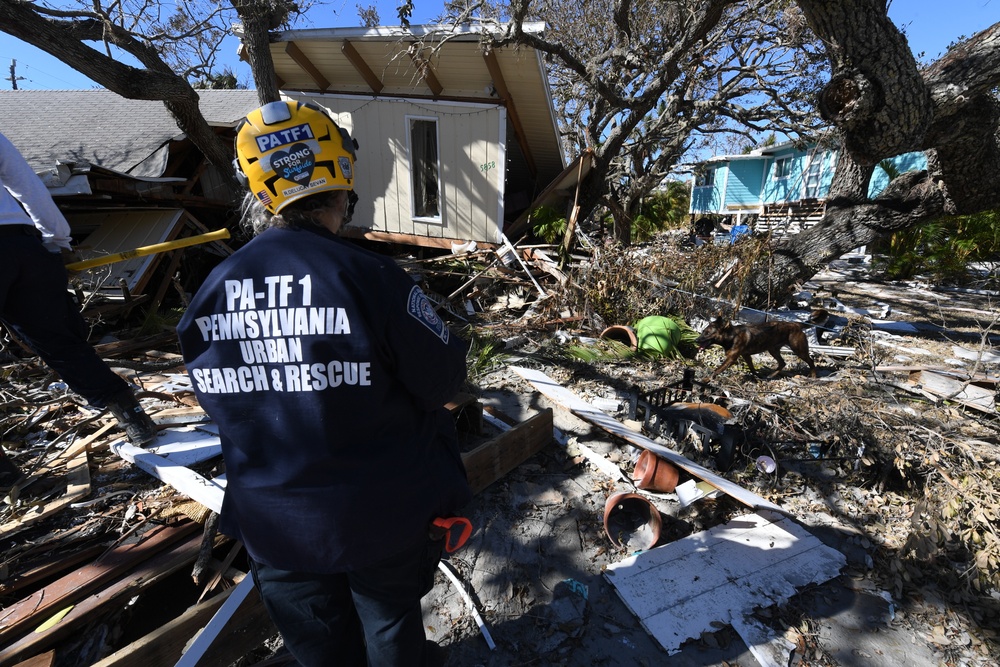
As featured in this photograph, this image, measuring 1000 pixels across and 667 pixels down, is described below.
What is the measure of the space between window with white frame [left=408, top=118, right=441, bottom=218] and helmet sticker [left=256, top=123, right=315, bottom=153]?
8.06m

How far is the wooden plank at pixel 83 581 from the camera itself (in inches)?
79.4

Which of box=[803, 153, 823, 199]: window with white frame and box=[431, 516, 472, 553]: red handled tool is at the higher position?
box=[803, 153, 823, 199]: window with white frame

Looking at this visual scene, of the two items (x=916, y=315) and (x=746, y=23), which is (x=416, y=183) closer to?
(x=746, y=23)

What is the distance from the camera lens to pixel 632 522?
9.85 ft

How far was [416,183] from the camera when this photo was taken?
941 centimetres

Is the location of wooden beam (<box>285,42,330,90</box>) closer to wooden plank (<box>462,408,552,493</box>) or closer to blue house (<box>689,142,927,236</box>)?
wooden plank (<box>462,408,552,493</box>)

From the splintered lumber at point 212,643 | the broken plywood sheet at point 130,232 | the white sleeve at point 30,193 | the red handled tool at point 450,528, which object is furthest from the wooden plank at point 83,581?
Result: the broken plywood sheet at point 130,232

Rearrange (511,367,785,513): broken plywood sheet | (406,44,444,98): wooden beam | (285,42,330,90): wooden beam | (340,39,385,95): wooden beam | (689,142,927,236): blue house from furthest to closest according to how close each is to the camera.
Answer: (689,142,927,236): blue house, (285,42,330,90): wooden beam, (340,39,385,95): wooden beam, (406,44,444,98): wooden beam, (511,367,785,513): broken plywood sheet

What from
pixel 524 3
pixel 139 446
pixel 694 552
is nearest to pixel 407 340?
pixel 694 552

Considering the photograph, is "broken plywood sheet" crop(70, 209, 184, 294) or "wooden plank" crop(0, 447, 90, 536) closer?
"wooden plank" crop(0, 447, 90, 536)

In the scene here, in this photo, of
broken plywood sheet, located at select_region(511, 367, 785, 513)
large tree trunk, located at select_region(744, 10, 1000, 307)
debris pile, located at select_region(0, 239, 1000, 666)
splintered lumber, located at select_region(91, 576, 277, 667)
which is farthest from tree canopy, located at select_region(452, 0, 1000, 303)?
splintered lumber, located at select_region(91, 576, 277, 667)

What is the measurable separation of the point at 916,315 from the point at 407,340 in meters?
9.00

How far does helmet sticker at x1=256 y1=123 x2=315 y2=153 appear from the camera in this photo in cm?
138

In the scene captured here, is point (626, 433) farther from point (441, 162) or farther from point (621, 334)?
point (441, 162)
